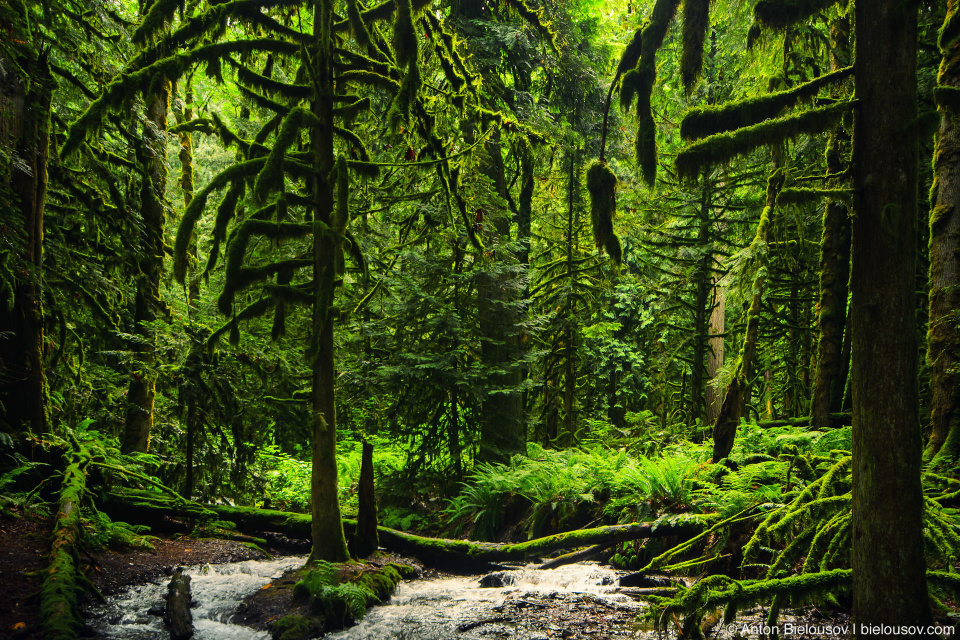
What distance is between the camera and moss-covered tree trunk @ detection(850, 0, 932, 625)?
337cm

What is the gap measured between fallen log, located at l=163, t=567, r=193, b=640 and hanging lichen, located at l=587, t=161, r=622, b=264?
535 cm

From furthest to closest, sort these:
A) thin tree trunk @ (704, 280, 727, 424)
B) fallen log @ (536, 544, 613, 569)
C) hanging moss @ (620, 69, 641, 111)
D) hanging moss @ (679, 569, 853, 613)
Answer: thin tree trunk @ (704, 280, 727, 424) → fallen log @ (536, 544, 613, 569) → hanging moss @ (620, 69, 641, 111) → hanging moss @ (679, 569, 853, 613)

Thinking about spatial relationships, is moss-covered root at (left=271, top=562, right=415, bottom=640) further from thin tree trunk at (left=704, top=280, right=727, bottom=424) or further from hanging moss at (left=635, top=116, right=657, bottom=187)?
thin tree trunk at (left=704, top=280, right=727, bottom=424)

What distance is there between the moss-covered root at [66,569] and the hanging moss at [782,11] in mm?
6964

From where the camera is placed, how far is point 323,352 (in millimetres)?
6199

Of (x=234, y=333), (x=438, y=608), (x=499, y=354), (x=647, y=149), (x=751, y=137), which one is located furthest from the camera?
(x=499, y=354)

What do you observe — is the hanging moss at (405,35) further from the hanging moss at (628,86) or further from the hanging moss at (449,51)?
the hanging moss at (628,86)

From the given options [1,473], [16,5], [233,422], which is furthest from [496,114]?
[1,473]

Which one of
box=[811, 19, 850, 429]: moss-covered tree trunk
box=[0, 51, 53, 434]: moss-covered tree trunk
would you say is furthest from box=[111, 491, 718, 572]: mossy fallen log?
box=[811, 19, 850, 429]: moss-covered tree trunk

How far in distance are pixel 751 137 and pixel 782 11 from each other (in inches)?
48.6

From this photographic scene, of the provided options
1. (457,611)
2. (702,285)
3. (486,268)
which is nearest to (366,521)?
(457,611)

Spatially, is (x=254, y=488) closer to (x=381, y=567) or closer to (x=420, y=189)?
(x=381, y=567)

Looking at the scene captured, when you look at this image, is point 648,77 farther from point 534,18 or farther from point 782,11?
point 534,18

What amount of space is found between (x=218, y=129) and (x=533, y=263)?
10.9m
